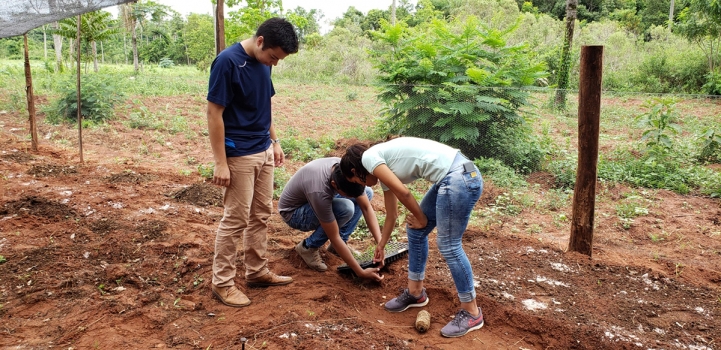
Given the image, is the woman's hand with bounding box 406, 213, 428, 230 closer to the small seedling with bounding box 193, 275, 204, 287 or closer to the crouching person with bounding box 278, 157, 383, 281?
the crouching person with bounding box 278, 157, 383, 281

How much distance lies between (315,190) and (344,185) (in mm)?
247

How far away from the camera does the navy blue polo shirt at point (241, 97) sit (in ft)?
8.62

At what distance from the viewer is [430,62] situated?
6547 millimetres

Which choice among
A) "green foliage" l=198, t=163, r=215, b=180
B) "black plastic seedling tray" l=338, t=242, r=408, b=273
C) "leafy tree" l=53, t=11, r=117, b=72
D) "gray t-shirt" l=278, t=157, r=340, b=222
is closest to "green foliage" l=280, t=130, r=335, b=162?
"green foliage" l=198, t=163, r=215, b=180

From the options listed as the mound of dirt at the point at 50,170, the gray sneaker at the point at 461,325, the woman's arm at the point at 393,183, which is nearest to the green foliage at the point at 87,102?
the mound of dirt at the point at 50,170

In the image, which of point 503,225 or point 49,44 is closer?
point 503,225

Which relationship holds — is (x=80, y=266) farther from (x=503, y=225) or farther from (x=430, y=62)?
(x=430, y=62)

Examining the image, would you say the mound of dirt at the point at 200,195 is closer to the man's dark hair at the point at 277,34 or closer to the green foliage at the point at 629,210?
the man's dark hair at the point at 277,34

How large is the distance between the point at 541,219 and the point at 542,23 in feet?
64.3

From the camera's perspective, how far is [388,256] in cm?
376

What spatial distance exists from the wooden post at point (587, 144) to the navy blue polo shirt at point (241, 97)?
2560 mm

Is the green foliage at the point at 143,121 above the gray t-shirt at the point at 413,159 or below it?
below

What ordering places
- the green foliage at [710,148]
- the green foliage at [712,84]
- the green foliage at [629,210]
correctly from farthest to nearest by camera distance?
1. the green foliage at [712,84]
2. the green foliage at [710,148]
3. the green foliage at [629,210]

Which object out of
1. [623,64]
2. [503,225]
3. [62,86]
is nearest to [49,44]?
[62,86]
